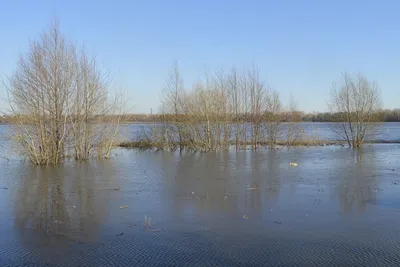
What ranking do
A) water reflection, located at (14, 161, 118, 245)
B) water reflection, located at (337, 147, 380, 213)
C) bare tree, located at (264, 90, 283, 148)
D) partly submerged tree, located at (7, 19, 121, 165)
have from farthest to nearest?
bare tree, located at (264, 90, 283, 148) → partly submerged tree, located at (7, 19, 121, 165) → water reflection, located at (337, 147, 380, 213) → water reflection, located at (14, 161, 118, 245)

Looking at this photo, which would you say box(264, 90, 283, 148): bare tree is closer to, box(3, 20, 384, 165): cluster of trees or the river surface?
box(3, 20, 384, 165): cluster of trees

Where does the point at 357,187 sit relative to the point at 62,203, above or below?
below

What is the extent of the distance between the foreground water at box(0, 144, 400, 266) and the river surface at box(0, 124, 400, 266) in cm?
2

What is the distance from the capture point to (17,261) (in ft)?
16.6

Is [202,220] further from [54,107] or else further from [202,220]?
[54,107]

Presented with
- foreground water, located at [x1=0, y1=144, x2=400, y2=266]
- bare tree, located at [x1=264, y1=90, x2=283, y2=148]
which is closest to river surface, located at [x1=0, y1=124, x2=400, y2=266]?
foreground water, located at [x1=0, y1=144, x2=400, y2=266]

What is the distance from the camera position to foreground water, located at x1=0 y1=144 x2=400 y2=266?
5207 millimetres

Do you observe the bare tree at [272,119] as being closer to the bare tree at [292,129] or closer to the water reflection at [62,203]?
the bare tree at [292,129]

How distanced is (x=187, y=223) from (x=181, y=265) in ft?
6.62

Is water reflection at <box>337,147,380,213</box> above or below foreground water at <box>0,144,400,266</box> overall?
below

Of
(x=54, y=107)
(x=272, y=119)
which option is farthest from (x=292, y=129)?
(x=54, y=107)

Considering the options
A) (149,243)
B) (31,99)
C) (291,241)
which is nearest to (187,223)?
(149,243)

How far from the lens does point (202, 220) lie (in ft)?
23.3

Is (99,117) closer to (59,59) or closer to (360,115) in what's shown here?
(59,59)
